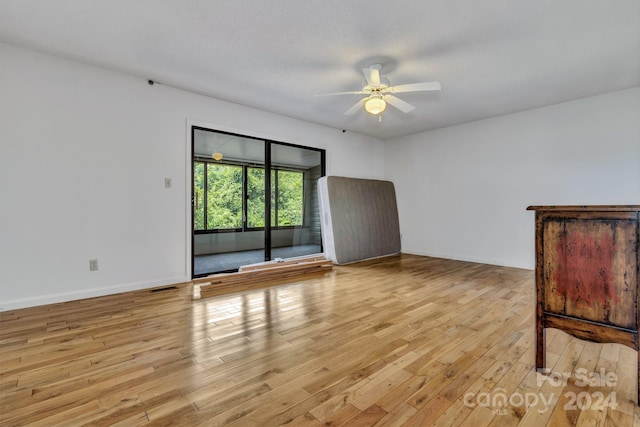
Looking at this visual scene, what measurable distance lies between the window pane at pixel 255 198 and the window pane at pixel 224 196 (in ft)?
0.48

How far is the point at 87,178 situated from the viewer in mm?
3156

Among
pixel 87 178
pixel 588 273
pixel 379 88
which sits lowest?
pixel 588 273

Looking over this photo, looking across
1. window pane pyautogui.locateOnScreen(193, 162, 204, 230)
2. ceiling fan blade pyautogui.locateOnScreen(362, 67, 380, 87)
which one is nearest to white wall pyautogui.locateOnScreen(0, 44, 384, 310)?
window pane pyautogui.locateOnScreen(193, 162, 204, 230)

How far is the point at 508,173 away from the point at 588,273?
369 centimetres

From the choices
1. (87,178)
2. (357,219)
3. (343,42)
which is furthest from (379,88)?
(87,178)

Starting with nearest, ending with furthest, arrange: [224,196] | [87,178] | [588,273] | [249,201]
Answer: [588,273] < [87,178] < [224,196] < [249,201]

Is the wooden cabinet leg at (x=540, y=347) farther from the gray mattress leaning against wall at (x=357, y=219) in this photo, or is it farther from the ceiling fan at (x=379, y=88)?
the gray mattress leaning against wall at (x=357, y=219)

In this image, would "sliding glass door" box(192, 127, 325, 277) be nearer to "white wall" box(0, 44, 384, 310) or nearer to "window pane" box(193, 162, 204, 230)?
"window pane" box(193, 162, 204, 230)

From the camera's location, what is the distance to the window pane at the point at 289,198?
5039 mm

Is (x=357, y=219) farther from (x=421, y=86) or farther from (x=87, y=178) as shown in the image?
(x=87, y=178)

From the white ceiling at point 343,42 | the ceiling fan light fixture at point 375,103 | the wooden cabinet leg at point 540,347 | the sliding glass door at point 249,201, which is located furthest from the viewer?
the sliding glass door at point 249,201

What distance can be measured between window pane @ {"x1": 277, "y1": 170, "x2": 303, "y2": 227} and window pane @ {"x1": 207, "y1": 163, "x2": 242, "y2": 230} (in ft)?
2.45

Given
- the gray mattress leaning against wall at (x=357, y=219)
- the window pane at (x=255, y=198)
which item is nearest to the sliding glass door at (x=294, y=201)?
the window pane at (x=255, y=198)

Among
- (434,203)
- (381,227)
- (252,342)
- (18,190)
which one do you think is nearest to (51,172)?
(18,190)
